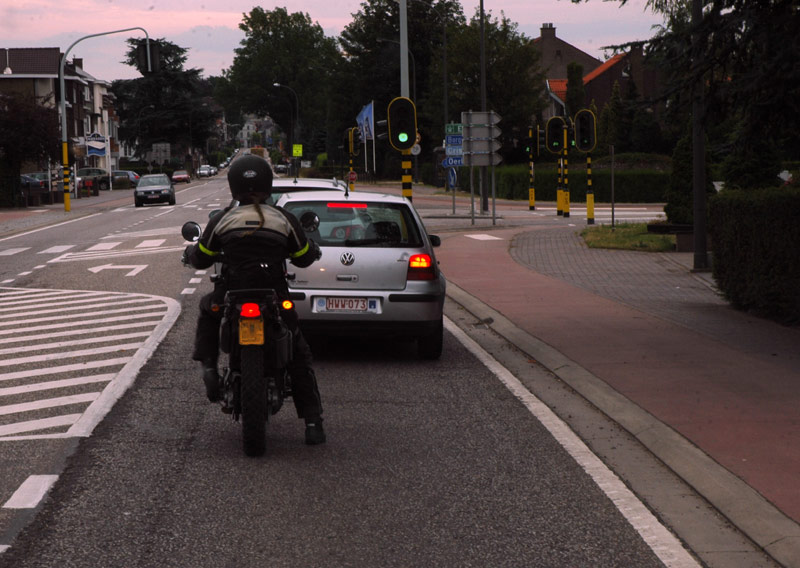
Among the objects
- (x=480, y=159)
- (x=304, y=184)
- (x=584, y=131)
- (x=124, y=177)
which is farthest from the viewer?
(x=124, y=177)

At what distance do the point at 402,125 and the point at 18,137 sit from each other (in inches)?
1393

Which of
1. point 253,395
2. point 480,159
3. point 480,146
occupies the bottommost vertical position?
point 253,395

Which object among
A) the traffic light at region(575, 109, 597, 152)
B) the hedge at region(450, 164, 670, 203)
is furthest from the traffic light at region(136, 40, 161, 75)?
the hedge at region(450, 164, 670, 203)


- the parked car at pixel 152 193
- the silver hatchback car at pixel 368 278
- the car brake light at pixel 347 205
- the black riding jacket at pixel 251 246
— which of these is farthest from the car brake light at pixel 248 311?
the parked car at pixel 152 193

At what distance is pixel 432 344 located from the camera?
10.2 m

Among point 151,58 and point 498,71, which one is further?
point 498,71

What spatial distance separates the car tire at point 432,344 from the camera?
10156 mm

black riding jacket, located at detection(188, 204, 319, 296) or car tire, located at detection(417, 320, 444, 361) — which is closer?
black riding jacket, located at detection(188, 204, 319, 296)

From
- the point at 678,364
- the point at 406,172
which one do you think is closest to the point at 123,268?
the point at 406,172

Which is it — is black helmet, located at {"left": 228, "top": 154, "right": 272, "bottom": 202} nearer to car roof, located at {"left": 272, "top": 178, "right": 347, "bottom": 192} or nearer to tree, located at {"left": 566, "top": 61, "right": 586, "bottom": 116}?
car roof, located at {"left": 272, "top": 178, "right": 347, "bottom": 192}

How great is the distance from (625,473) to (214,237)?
8.42ft

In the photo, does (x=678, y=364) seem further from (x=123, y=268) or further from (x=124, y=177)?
(x=124, y=177)

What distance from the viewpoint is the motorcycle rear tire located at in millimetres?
6302

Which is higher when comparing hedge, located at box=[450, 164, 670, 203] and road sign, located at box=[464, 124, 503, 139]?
road sign, located at box=[464, 124, 503, 139]
